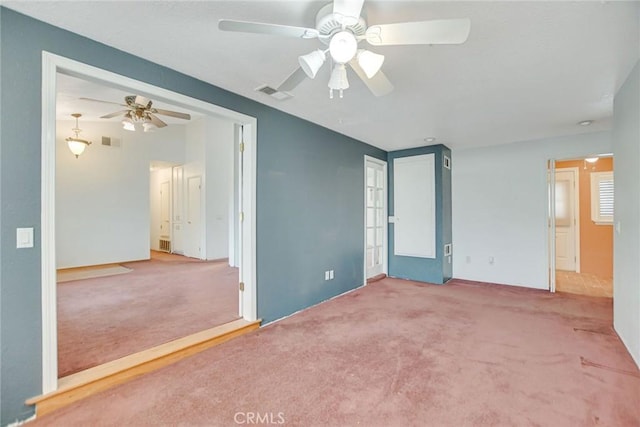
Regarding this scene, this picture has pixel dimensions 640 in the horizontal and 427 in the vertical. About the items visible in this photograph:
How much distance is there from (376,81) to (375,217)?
344 cm

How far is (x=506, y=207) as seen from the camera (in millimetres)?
4719

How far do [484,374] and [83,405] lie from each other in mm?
2663

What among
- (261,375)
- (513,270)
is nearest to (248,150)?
(261,375)

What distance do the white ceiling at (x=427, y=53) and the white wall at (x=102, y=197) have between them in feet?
16.6

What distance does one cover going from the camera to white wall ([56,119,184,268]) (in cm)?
560

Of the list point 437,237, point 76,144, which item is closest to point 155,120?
point 76,144

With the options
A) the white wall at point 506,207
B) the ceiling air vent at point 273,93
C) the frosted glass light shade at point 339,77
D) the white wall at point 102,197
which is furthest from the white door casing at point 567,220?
the white wall at point 102,197

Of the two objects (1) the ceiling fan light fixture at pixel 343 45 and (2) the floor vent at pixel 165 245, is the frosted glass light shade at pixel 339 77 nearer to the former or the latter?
(1) the ceiling fan light fixture at pixel 343 45

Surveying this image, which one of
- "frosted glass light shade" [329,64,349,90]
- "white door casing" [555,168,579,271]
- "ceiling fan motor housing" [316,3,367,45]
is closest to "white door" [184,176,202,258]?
"frosted glass light shade" [329,64,349,90]

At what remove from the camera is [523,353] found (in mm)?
2408

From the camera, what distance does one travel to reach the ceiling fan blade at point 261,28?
135 cm

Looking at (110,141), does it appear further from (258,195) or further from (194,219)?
(258,195)

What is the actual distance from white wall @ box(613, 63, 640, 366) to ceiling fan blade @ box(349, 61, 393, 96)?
1.98 meters

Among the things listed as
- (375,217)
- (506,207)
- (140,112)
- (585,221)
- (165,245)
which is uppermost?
(140,112)
